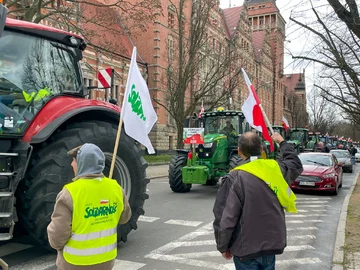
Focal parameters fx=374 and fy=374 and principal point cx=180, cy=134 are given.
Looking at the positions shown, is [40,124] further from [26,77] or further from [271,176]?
[271,176]

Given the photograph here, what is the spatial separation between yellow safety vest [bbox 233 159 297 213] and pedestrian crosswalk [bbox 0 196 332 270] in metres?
2.37

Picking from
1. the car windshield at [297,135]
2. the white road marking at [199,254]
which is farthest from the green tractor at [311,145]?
the white road marking at [199,254]

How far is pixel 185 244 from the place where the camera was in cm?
619

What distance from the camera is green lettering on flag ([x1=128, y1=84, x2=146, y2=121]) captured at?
4.18 metres

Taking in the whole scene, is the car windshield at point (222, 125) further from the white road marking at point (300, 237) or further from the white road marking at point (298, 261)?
the white road marking at point (298, 261)

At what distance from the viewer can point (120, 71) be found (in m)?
35.5

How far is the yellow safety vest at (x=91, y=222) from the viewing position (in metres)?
2.67

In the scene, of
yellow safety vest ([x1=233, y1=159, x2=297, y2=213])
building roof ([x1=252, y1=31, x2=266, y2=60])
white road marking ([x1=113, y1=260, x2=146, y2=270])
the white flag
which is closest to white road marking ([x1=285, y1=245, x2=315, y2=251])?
white road marking ([x1=113, y1=260, x2=146, y2=270])

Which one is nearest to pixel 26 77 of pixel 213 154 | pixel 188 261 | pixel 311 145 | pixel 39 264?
pixel 39 264

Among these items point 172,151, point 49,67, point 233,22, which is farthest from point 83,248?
point 233,22

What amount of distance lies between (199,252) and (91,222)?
Result: 3.39m

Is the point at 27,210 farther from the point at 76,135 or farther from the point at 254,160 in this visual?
the point at 254,160

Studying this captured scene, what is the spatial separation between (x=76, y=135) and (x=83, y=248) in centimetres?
Result: 259

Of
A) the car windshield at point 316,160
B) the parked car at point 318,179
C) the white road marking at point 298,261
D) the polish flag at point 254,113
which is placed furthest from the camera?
the car windshield at point 316,160
